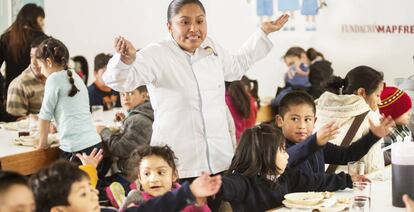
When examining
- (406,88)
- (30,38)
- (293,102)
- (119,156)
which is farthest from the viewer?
(30,38)

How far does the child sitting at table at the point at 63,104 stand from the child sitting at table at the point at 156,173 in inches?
57.6

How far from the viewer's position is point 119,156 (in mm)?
5375

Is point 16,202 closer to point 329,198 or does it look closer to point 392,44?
point 329,198

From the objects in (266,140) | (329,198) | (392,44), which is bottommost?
(329,198)

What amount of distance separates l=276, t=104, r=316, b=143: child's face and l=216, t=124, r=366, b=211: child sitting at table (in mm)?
398

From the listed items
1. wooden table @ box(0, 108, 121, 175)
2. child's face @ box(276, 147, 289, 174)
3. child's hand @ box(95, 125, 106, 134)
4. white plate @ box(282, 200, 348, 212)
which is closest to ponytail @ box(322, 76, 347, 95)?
child's face @ box(276, 147, 289, 174)

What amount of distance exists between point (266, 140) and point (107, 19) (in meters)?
5.60

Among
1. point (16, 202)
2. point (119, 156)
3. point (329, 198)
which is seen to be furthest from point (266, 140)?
point (119, 156)

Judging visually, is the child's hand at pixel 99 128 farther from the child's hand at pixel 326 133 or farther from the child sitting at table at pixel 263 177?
the child's hand at pixel 326 133

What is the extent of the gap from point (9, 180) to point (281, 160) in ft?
4.86

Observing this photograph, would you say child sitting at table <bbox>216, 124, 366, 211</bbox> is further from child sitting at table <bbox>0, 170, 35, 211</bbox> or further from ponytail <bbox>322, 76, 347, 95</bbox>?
child sitting at table <bbox>0, 170, 35, 211</bbox>

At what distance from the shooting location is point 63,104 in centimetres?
487

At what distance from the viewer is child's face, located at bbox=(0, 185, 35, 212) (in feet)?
8.42

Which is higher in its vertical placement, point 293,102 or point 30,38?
point 30,38
